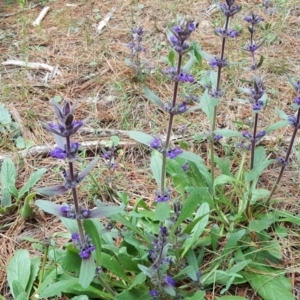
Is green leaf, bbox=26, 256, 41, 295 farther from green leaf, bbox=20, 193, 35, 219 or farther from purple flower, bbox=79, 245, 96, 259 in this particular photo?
purple flower, bbox=79, 245, 96, 259

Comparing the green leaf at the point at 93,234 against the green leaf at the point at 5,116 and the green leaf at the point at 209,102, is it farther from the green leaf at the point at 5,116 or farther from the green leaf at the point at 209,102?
the green leaf at the point at 5,116

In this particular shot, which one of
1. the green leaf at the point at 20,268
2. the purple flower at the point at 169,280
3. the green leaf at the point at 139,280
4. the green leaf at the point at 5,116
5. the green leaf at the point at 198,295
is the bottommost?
the green leaf at the point at 20,268

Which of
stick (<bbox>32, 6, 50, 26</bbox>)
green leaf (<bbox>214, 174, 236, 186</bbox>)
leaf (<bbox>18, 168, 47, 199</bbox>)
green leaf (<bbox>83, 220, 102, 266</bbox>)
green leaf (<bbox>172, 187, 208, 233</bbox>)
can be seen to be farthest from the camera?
stick (<bbox>32, 6, 50, 26</bbox>)

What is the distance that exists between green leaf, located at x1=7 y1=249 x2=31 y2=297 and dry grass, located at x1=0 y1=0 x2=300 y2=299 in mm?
95

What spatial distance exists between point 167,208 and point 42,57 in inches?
102

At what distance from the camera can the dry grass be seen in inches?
109

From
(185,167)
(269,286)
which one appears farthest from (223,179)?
(269,286)

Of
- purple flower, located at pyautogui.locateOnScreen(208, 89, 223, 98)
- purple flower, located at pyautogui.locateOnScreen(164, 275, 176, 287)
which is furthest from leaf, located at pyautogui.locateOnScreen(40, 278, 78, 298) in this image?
purple flower, located at pyautogui.locateOnScreen(208, 89, 223, 98)

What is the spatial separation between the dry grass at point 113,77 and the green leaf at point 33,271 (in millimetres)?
160

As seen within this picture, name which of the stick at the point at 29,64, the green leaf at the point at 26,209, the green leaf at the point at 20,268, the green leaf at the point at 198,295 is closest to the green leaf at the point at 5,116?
the stick at the point at 29,64

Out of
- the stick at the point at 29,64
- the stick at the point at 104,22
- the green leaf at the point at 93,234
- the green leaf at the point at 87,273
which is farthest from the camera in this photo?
the stick at the point at 104,22

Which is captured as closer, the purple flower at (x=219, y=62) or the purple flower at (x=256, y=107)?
the purple flower at (x=256, y=107)

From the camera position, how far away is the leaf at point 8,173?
2.71 metres

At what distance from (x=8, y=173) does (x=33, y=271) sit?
742mm
